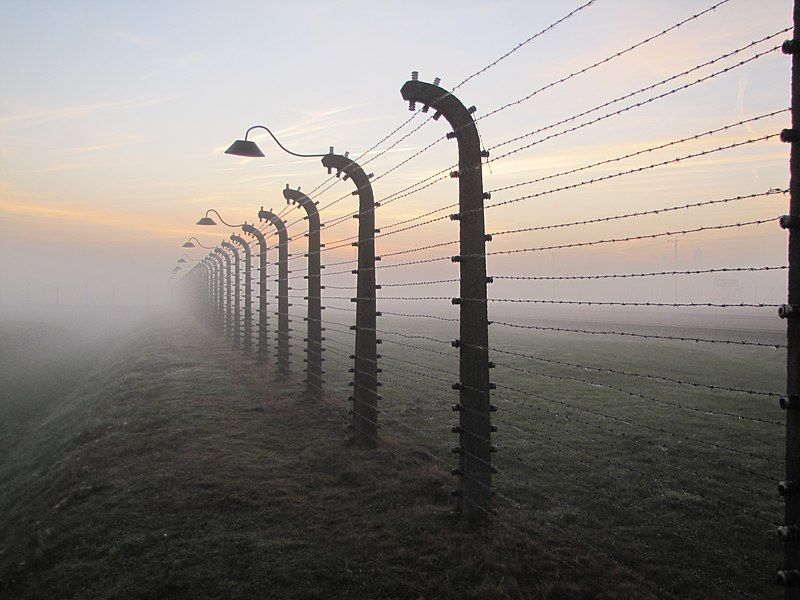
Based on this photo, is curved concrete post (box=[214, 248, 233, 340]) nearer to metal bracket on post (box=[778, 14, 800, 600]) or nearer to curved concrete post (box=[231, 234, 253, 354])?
curved concrete post (box=[231, 234, 253, 354])

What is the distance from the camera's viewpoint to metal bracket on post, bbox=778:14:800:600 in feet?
11.4

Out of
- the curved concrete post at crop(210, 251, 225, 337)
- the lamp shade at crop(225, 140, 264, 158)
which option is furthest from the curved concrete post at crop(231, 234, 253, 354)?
the lamp shade at crop(225, 140, 264, 158)

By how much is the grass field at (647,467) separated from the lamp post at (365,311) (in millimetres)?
1124

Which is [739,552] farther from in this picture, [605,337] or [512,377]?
[605,337]

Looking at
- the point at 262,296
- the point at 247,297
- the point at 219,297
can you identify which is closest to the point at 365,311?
the point at 262,296

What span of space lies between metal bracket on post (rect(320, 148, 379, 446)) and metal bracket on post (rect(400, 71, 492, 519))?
326cm

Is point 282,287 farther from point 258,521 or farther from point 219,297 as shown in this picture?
point 219,297

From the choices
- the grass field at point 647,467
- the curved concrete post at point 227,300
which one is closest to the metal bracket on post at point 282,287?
the grass field at point 647,467

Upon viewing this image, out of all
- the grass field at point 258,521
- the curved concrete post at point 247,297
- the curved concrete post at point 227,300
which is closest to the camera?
the grass field at point 258,521

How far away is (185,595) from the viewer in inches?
199

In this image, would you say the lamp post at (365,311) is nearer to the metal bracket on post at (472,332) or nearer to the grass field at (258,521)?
the grass field at (258,521)

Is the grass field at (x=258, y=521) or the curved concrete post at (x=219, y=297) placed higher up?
the curved concrete post at (x=219, y=297)

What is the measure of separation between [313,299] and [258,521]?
6819 mm

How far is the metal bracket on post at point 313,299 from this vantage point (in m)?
12.6
